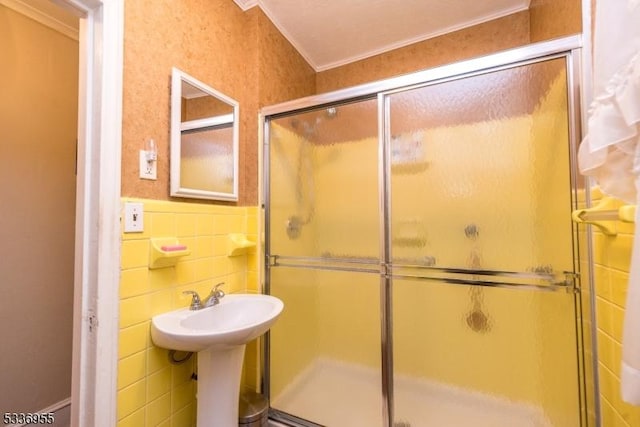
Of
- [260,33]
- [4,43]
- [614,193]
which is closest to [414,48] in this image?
[260,33]

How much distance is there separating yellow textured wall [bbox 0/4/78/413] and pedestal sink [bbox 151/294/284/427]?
987 millimetres

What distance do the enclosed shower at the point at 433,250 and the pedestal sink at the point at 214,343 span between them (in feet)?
1.46

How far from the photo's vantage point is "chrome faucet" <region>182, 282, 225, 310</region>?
4.04 feet

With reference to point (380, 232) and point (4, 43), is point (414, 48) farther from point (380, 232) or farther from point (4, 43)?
point (4, 43)

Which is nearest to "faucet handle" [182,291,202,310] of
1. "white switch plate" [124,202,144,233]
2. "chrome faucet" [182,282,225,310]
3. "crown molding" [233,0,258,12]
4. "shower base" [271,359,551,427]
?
"chrome faucet" [182,282,225,310]

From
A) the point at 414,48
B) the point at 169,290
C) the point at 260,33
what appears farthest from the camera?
the point at 414,48

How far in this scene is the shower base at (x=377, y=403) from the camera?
1.21 meters

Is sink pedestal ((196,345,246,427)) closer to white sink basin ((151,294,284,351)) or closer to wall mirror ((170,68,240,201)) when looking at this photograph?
white sink basin ((151,294,284,351))

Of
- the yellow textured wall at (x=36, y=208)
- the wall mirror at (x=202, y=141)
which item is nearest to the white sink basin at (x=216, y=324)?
the wall mirror at (x=202, y=141)

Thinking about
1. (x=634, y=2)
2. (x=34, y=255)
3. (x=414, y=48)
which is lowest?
(x=34, y=255)

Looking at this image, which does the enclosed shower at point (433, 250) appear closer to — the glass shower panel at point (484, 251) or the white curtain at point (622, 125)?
the glass shower panel at point (484, 251)

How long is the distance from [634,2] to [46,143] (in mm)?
2399

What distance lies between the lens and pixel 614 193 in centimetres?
56

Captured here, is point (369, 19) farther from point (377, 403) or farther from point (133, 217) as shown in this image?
point (377, 403)
